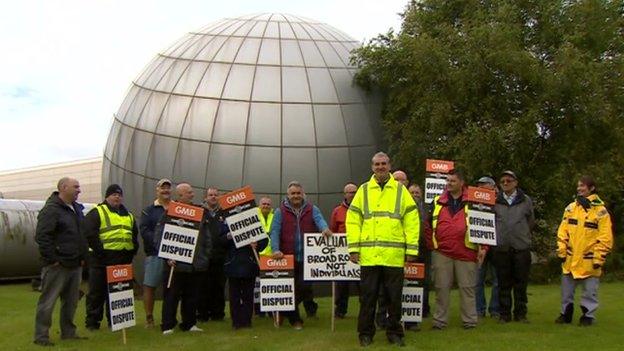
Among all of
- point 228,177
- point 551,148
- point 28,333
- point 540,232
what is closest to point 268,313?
point 28,333

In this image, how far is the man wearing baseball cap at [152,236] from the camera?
38.4 feet

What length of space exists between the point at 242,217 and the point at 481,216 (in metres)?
3.02

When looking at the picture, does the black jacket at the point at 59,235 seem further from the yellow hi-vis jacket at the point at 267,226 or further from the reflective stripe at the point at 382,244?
the reflective stripe at the point at 382,244

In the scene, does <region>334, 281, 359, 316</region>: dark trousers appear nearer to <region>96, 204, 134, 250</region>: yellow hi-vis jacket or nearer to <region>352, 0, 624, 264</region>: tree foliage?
<region>96, 204, 134, 250</region>: yellow hi-vis jacket

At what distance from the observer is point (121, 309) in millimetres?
10711

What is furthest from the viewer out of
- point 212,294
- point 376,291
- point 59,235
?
point 212,294

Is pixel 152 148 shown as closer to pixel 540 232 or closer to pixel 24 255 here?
pixel 24 255

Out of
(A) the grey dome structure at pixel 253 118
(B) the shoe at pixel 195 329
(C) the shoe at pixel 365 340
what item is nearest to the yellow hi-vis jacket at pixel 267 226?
(B) the shoe at pixel 195 329

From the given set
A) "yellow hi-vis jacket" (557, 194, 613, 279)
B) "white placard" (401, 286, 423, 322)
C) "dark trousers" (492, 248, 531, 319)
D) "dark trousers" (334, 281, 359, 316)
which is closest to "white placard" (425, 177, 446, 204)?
"dark trousers" (492, 248, 531, 319)

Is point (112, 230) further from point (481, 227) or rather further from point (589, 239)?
point (589, 239)

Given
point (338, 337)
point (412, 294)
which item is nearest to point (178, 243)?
point (338, 337)

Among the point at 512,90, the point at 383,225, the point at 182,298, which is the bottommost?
the point at 182,298

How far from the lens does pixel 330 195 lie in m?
18.0

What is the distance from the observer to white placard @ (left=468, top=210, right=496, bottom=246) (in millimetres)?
10914
